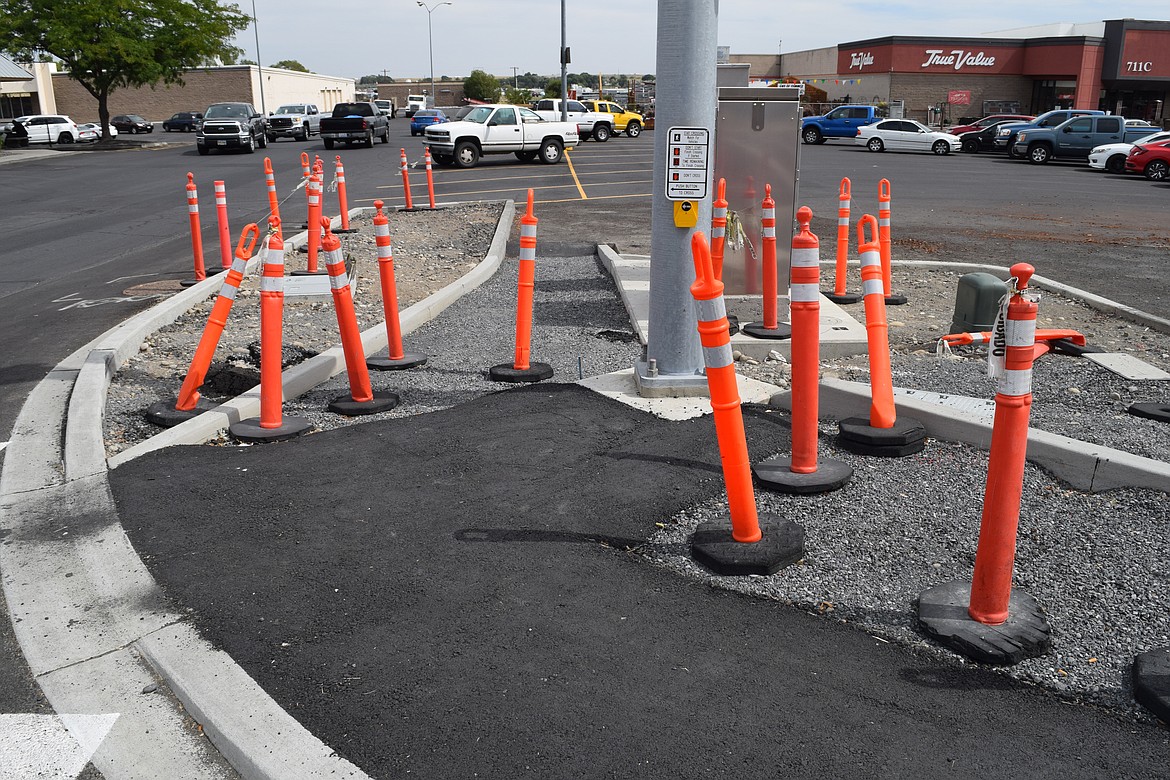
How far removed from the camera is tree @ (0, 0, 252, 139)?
146 feet

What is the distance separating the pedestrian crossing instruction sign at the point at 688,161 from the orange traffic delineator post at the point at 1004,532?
288 centimetres

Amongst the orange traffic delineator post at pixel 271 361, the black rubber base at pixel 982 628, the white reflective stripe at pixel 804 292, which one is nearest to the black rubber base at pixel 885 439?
the white reflective stripe at pixel 804 292

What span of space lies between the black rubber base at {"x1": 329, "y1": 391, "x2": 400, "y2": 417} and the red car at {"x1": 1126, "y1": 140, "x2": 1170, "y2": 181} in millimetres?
30372

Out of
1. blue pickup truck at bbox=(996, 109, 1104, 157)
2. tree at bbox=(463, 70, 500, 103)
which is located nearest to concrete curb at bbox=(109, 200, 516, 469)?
blue pickup truck at bbox=(996, 109, 1104, 157)

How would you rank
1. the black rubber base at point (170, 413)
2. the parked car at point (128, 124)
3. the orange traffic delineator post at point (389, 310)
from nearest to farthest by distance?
the black rubber base at point (170, 413) → the orange traffic delineator post at point (389, 310) → the parked car at point (128, 124)

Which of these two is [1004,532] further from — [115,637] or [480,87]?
[480,87]

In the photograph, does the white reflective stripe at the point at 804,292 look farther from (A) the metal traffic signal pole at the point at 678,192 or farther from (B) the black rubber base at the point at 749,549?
(A) the metal traffic signal pole at the point at 678,192

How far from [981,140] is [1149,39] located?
57.6 ft

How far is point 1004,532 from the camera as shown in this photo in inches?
144

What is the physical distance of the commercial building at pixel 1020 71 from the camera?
52.3 m

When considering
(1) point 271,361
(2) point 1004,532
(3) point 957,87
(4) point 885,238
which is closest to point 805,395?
(2) point 1004,532

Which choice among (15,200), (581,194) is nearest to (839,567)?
(581,194)

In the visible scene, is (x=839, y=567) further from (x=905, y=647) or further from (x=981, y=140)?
(x=981, y=140)

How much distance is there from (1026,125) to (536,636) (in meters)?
43.5
